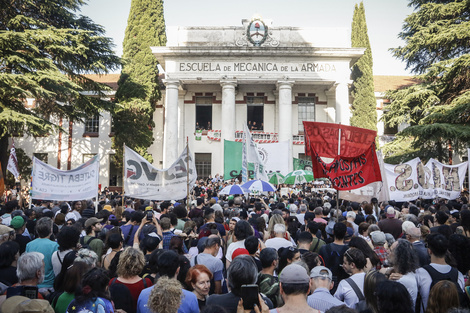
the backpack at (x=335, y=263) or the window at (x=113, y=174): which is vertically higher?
the window at (x=113, y=174)

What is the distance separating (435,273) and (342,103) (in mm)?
26675

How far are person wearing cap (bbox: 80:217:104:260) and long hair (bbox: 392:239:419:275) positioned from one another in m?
4.15

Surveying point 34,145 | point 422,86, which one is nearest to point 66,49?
point 34,145

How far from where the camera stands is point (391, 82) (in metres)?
Result: 38.2

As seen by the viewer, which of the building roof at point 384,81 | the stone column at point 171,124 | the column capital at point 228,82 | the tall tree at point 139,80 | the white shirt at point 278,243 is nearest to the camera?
the white shirt at point 278,243

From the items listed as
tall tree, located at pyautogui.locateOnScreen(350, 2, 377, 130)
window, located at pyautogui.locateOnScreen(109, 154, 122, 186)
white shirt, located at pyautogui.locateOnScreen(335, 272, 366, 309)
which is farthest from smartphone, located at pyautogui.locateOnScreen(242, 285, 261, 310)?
window, located at pyautogui.locateOnScreen(109, 154, 122, 186)

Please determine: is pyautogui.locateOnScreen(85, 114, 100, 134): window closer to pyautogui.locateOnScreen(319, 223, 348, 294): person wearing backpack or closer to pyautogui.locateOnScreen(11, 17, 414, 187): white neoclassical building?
pyautogui.locateOnScreen(11, 17, 414, 187): white neoclassical building

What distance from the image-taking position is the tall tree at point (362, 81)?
31.8 m

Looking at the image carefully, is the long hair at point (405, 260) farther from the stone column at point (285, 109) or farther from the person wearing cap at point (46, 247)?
the stone column at point (285, 109)

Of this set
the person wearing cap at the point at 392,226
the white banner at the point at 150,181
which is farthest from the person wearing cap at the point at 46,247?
the person wearing cap at the point at 392,226

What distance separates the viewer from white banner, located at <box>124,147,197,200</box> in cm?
1083

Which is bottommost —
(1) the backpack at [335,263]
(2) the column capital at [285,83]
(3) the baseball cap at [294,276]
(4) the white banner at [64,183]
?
(1) the backpack at [335,263]

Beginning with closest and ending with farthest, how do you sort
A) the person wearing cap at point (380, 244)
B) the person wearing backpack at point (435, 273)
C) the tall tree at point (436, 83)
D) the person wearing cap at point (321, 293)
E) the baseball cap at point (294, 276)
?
the baseball cap at point (294, 276) < the person wearing cap at point (321, 293) < the person wearing backpack at point (435, 273) < the person wearing cap at point (380, 244) < the tall tree at point (436, 83)

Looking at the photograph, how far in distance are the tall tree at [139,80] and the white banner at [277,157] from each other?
1496 cm
